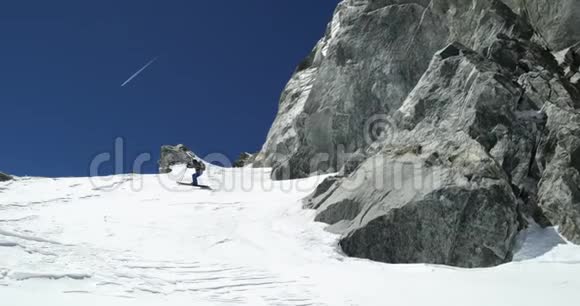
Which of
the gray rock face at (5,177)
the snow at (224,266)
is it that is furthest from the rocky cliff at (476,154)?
the gray rock face at (5,177)

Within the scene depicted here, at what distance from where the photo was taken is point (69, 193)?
26.9 m

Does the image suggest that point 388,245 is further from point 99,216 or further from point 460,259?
point 99,216

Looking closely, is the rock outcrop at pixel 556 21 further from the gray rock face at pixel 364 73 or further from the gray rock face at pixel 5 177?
the gray rock face at pixel 5 177

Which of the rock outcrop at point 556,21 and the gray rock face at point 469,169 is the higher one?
the rock outcrop at point 556,21

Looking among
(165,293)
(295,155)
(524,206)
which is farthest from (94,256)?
(295,155)

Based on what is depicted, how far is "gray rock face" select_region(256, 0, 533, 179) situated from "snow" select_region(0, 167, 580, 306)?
13819 mm

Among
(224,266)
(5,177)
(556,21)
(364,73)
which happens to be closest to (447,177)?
(224,266)

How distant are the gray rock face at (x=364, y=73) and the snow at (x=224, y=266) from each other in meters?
13.8

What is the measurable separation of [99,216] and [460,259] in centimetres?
1395

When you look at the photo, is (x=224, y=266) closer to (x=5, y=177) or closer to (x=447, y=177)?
(x=447, y=177)

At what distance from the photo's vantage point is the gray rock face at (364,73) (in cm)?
3478

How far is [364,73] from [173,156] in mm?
21558

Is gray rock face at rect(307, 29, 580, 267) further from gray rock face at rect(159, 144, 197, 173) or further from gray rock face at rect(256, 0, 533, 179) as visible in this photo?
gray rock face at rect(159, 144, 197, 173)

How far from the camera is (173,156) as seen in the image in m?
48.3
